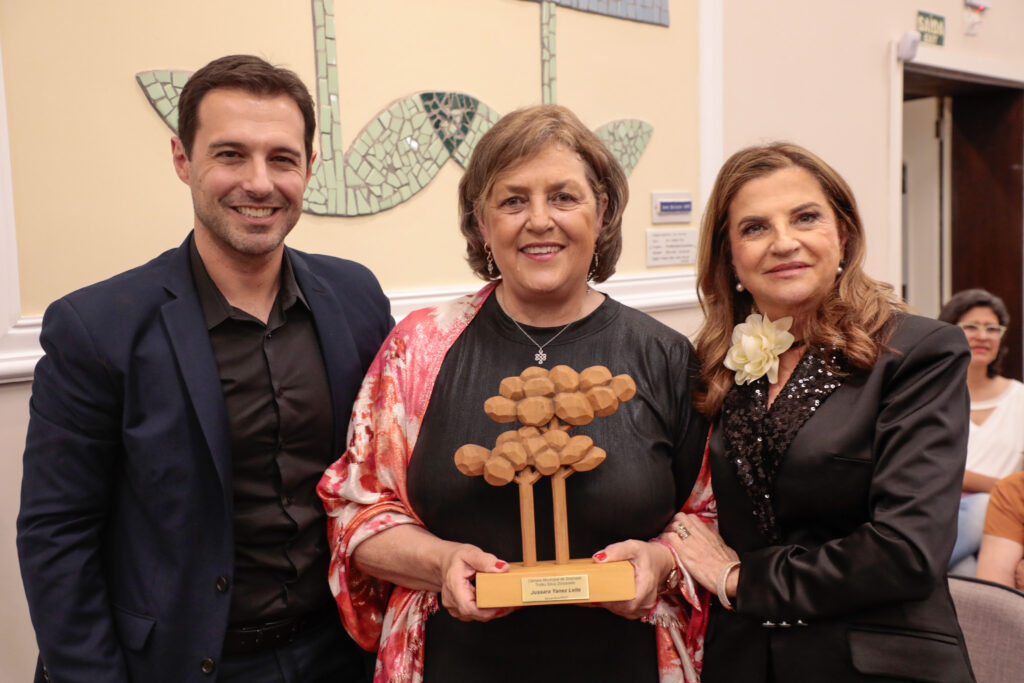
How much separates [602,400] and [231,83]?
3.10ft

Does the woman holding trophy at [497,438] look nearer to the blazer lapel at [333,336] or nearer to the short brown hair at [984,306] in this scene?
the blazer lapel at [333,336]

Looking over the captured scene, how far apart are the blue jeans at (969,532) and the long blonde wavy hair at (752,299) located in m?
1.90

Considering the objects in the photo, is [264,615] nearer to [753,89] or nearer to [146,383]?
[146,383]

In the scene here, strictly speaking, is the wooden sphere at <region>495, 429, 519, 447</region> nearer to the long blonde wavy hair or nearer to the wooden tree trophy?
the wooden tree trophy

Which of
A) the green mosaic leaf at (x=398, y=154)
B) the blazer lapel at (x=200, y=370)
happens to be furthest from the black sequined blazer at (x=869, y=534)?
the green mosaic leaf at (x=398, y=154)

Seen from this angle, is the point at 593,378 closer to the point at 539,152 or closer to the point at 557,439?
the point at 557,439

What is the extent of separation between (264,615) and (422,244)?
159 cm

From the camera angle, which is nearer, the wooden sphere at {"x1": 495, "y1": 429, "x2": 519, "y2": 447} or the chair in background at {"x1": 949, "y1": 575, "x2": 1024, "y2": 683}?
the wooden sphere at {"x1": 495, "y1": 429, "x2": 519, "y2": 447}

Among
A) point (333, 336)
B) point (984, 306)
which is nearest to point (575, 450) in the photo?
point (333, 336)

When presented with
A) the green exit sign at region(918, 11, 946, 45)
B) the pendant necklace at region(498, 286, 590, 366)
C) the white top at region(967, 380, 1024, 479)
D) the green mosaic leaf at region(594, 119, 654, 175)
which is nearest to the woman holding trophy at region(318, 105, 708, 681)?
the pendant necklace at region(498, 286, 590, 366)

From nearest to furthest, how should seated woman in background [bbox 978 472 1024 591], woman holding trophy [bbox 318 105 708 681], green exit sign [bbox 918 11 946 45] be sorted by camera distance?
1. woman holding trophy [bbox 318 105 708 681]
2. seated woman in background [bbox 978 472 1024 591]
3. green exit sign [bbox 918 11 946 45]

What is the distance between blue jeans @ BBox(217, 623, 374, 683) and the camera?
1.63 metres

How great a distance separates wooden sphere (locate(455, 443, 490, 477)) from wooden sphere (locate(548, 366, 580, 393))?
0.17 metres

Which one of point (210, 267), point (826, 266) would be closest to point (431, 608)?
point (210, 267)
